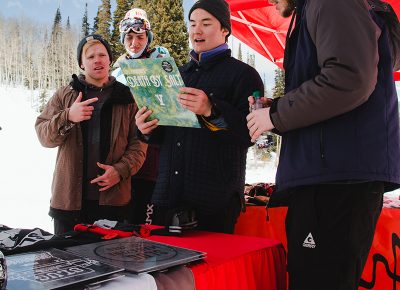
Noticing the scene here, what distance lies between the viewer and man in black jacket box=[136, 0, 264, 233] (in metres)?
1.45

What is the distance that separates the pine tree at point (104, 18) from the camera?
46.2 ft

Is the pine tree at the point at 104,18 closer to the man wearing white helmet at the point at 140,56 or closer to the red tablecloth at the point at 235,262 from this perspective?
the man wearing white helmet at the point at 140,56

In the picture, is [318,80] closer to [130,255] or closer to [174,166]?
[130,255]

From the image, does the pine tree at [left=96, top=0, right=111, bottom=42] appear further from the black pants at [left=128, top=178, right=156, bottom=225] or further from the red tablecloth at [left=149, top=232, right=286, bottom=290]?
the red tablecloth at [left=149, top=232, right=286, bottom=290]

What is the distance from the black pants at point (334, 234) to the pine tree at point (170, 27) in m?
9.73

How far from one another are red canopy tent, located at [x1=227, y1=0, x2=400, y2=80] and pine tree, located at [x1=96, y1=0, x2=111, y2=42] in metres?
9.99

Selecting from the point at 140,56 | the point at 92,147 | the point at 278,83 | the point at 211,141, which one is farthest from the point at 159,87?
the point at 278,83

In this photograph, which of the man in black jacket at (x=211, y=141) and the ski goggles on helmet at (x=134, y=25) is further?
the ski goggles on helmet at (x=134, y=25)

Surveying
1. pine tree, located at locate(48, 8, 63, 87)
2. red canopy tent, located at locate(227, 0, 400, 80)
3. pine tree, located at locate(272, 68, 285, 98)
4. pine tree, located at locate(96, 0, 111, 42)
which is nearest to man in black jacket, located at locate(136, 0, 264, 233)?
red canopy tent, located at locate(227, 0, 400, 80)

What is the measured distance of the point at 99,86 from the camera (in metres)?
2.23

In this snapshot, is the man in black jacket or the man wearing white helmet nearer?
the man in black jacket

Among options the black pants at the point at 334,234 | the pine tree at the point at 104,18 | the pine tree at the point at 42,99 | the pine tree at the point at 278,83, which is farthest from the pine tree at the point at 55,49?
the black pants at the point at 334,234

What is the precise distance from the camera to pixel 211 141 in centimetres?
151

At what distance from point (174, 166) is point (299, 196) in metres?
0.63
